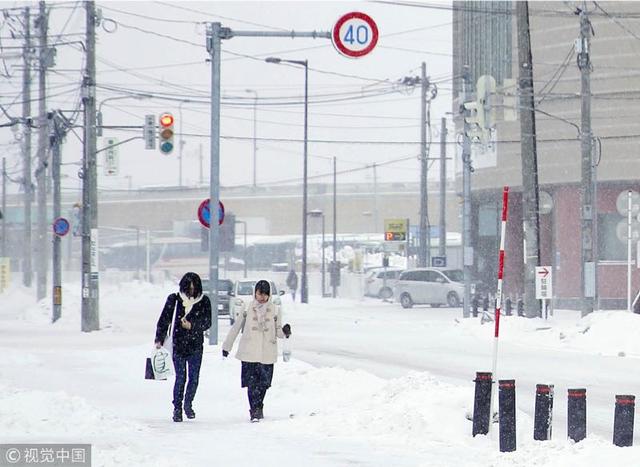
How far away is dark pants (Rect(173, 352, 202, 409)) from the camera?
15.1 metres

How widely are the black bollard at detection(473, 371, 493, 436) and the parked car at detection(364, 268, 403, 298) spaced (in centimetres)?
5677

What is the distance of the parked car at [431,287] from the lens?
5797 cm

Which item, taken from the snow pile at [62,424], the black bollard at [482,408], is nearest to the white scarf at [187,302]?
the snow pile at [62,424]

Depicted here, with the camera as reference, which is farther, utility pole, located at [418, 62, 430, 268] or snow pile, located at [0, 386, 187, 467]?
utility pole, located at [418, 62, 430, 268]

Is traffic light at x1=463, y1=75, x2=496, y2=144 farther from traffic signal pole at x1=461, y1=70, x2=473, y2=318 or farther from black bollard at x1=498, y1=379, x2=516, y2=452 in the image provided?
black bollard at x1=498, y1=379, x2=516, y2=452

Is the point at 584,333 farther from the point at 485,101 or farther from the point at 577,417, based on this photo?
the point at 577,417

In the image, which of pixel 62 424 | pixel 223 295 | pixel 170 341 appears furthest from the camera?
pixel 223 295

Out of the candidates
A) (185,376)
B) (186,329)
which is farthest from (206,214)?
(186,329)

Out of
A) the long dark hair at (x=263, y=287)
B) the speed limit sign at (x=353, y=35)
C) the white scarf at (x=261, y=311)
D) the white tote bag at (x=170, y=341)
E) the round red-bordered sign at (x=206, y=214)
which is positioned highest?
the speed limit sign at (x=353, y=35)

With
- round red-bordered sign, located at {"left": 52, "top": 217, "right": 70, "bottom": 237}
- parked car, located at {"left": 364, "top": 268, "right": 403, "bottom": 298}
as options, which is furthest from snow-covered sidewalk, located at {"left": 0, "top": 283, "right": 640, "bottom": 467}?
parked car, located at {"left": 364, "top": 268, "right": 403, "bottom": 298}

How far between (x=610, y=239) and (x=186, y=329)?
44.4m

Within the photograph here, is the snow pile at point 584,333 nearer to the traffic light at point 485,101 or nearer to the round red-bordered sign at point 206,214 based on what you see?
the traffic light at point 485,101

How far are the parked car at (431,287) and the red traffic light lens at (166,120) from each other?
28.6 meters

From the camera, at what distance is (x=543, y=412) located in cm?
1252
